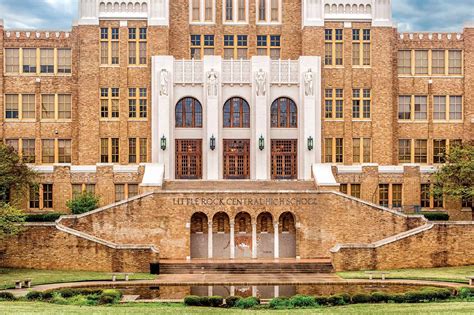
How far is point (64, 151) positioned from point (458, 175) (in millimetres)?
28757

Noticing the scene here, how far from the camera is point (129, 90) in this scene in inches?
2397

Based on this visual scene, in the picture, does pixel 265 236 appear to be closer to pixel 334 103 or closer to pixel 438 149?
pixel 334 103

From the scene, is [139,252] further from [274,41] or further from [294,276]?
[274,41]

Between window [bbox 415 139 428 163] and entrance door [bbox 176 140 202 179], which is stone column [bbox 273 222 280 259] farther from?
window [bbox 415 139 428 163]

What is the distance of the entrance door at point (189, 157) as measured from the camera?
5897 cm

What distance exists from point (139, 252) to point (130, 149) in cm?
1636

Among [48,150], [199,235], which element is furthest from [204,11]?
[199,235]

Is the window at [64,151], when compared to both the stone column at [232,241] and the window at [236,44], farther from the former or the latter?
the stone column at [232,241]

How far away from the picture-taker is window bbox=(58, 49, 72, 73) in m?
61.8

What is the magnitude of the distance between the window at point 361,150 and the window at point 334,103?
232cm

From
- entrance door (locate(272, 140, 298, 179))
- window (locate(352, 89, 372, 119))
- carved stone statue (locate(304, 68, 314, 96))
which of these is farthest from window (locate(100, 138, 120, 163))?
window (locate(352, 89, 372, 119))

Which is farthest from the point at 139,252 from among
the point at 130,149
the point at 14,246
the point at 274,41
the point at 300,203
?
the point at 274,41

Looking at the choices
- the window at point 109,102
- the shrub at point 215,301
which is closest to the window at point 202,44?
the window at point 109,102

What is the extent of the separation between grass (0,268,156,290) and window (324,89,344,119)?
74.2ft
